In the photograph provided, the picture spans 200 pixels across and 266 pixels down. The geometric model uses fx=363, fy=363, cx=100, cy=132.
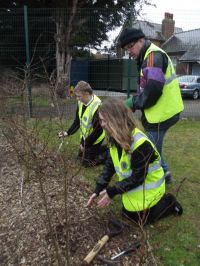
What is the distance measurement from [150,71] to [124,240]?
164cm

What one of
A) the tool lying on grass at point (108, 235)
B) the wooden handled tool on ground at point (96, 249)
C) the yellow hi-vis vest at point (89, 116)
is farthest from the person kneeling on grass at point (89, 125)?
the wooden handled tool on ground at point (96, 249)

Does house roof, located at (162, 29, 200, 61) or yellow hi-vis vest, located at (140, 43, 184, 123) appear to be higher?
house roof, located at (162, 29, 200, 61)

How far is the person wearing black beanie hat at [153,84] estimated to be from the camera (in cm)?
361

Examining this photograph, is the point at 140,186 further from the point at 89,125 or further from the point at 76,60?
the point at 76,60

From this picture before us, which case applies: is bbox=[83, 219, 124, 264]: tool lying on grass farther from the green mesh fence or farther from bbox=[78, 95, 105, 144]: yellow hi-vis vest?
the green mesh fence

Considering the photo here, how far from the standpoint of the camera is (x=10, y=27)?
9484mm

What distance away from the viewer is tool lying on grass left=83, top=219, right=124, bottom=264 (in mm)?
2667

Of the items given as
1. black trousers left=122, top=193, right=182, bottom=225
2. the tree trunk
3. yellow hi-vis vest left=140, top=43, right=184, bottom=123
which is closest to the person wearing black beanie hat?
yellow hi-vis vest left=140, top=43, right=184, bottom=123

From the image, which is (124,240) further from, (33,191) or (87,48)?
(87,48)

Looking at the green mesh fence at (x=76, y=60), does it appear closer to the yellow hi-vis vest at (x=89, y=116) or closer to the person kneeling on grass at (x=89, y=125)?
the person kneeling on grass at (x=89, y=125)

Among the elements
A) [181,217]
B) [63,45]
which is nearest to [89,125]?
[181,217]

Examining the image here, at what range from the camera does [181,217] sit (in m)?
3.58

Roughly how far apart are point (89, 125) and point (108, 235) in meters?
2.17

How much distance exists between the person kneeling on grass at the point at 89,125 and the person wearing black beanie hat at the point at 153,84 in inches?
40.1
